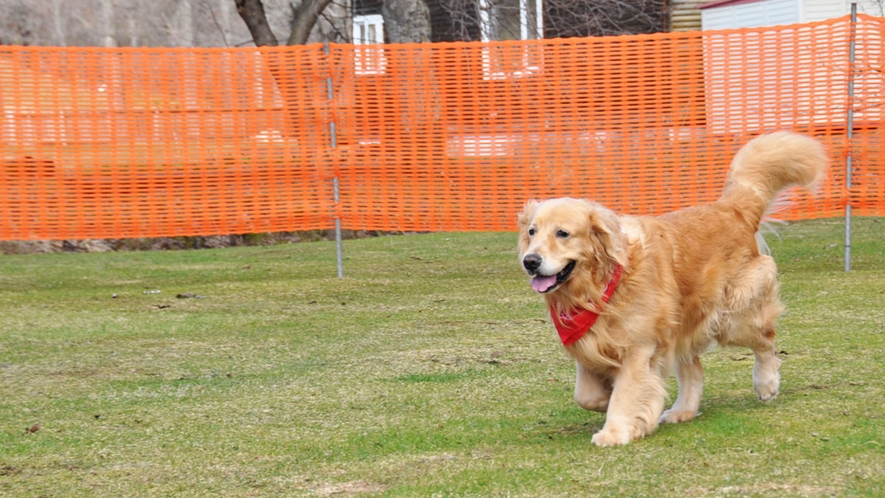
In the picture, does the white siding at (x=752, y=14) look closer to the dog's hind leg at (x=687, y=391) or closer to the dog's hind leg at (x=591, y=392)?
the dog's hind leg at (x=687, y=391)

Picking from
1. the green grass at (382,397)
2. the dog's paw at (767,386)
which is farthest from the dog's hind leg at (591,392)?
the dog's paw at (767,386)

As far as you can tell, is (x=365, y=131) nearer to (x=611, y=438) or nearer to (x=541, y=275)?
(x=541, y=275)

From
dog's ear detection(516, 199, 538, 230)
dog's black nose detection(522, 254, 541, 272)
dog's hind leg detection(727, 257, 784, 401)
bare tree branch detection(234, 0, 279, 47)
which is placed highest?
bare tree branch detection(234, 0, 279, 47)

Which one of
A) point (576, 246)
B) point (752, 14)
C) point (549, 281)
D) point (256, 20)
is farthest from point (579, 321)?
point (752, 14)

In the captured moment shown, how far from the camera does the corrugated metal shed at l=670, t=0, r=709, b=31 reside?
26703mm

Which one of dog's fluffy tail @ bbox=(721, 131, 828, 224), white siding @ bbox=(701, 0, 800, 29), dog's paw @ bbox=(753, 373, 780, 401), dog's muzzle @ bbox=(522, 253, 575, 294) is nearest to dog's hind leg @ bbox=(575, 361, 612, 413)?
dog's muzzle @ bbox=(522, 253, 575, 294)

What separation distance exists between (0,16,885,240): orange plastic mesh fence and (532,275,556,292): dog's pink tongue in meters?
5.51

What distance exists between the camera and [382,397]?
5.83 metres

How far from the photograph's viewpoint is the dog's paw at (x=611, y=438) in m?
4.58

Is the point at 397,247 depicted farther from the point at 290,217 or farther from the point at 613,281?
the point at 613,281

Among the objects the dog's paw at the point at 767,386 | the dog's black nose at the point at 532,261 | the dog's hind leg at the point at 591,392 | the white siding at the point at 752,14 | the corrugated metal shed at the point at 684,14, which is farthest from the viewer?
the corrugated metal shed at the point at 684,14

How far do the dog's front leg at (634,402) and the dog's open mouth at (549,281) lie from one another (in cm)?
46

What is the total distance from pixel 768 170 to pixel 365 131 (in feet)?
17.3

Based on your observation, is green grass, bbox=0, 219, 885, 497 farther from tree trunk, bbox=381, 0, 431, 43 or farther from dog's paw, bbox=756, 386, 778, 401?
tree trunk, bbox=381, 0, 431, 43
